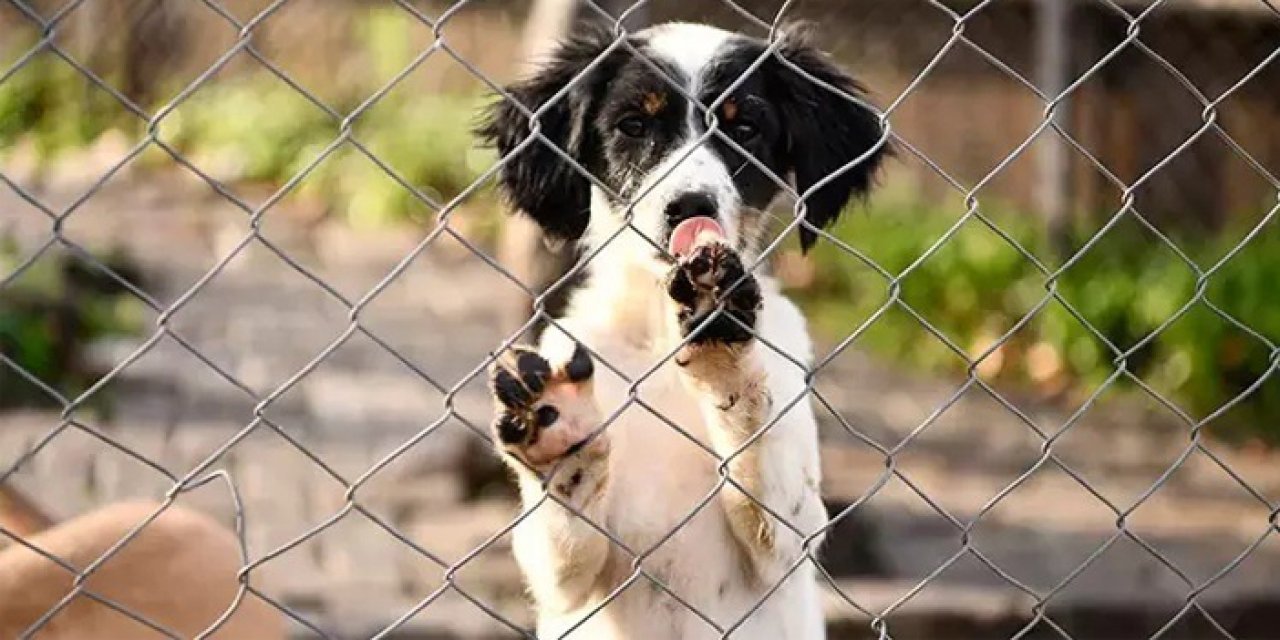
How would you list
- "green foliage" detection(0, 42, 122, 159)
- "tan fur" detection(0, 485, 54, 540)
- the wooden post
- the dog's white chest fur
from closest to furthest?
the dog's white chest fur, "tan fur" detection(0, 485, 54, 540), the wooden post, "green foliage" detection(0, 42, 122, 159)

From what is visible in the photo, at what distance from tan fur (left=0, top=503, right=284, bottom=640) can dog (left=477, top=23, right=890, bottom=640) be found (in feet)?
1.76

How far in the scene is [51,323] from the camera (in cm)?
721

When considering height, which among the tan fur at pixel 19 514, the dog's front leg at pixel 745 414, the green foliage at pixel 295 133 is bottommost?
the green foliage at pixel 295 133

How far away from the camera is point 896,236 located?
894 cm

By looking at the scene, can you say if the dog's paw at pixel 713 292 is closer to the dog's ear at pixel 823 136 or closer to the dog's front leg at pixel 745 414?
the dog's front leg at pixel 745 414

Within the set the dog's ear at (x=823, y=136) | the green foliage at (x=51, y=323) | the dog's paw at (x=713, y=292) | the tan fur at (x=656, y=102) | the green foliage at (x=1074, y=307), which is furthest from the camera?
the green foliage at (x=1074, y=307)

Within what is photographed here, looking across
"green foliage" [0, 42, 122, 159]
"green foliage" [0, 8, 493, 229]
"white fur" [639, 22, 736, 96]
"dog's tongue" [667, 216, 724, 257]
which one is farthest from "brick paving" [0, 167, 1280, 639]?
"green foliage" [0, 42, 122, 159]

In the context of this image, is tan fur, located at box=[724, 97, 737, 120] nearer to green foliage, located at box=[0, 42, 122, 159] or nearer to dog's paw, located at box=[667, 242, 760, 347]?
dog's paw, located at box=[667, 242, 760, 347]

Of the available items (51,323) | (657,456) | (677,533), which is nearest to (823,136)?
(657,456)

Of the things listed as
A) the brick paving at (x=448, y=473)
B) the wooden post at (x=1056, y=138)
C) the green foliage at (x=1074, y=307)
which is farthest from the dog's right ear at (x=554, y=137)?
the wooden post at (x=1056, y=138)

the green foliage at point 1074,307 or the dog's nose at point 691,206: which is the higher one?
the dog's nose at point 691,206

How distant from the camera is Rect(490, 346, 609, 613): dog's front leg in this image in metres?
2.64

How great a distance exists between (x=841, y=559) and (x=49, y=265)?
369 cm

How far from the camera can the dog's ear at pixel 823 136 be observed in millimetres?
3303
